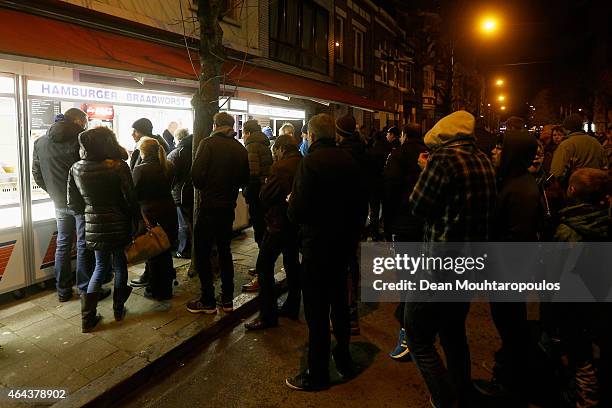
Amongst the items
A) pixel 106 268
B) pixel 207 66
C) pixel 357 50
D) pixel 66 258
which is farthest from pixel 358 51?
pixel 106 268

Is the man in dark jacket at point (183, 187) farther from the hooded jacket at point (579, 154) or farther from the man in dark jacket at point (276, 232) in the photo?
the hooded jacket at point (579, 154)

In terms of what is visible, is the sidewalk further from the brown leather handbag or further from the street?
the brown leather handbag

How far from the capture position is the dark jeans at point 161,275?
17.5ft

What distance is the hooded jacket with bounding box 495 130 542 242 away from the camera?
338cm

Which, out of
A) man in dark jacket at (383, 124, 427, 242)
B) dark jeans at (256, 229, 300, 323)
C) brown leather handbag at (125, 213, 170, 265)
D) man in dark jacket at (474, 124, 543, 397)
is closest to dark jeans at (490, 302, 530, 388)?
man in dark jacket at (474, 124, 543, 397)

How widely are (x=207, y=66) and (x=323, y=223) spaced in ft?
11.3

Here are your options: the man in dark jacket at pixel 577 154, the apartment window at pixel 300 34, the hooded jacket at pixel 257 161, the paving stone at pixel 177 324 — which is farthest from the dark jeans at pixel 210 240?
the apartment window at pixel 300 34

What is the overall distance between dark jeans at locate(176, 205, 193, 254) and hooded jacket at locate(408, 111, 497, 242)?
5.00m

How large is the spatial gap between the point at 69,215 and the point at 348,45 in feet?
49.9

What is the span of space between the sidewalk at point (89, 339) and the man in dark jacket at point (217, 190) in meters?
0.45

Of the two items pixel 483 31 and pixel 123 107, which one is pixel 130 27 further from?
pixel 483 31

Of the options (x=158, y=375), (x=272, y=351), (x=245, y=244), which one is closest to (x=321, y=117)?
(x=272, y=351)

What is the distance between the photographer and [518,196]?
338 cm

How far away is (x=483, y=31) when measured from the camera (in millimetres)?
16938
